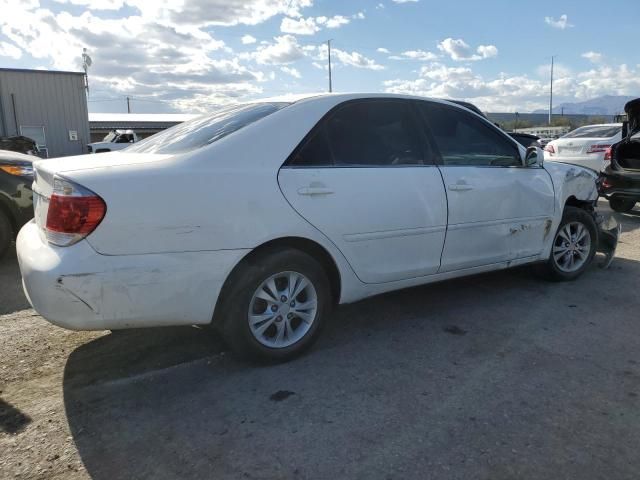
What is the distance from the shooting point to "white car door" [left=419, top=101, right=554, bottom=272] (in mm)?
3910

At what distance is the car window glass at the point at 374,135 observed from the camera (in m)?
3.42

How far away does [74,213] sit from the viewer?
8.66 feet

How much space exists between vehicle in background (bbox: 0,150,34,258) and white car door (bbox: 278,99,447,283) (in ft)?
12.8

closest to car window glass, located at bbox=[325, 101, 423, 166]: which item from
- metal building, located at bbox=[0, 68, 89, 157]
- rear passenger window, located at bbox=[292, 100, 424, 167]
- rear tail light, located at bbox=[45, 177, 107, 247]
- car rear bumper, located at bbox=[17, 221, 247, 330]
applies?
rear passenger window, located at bbox=[292, 100, 424, 167]

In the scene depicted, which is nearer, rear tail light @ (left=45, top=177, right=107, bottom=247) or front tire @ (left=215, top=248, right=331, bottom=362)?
rear tail light @ (left=45, top=177, right=107, bottom=247)

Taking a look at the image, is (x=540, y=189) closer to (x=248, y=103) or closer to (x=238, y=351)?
(x=248, y=103)

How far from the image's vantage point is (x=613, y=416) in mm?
2697

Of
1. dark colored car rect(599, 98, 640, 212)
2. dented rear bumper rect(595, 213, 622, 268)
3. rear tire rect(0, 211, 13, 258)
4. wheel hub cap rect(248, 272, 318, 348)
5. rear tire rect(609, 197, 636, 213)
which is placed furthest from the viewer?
rear tire rect(609, 197, 636, 213)

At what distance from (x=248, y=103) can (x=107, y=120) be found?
48.5 meters

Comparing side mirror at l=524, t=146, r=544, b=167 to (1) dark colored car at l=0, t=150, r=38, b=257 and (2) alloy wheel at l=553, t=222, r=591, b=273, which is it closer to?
(2) alloy wheel at l=553, t=222, r=591, b=273

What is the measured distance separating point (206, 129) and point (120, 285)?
120cm

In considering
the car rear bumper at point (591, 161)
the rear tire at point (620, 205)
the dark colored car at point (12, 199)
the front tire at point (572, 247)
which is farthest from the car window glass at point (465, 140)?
→ the car rear bumper at point (591, 161)

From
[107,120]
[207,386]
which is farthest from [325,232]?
[107,120]

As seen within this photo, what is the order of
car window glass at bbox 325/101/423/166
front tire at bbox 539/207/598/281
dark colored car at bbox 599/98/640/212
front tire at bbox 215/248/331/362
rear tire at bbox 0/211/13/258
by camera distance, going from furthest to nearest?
dark colored car at bbox 599/98/640/212 < rear tire at bbox 0/211/13/258 < front tire at bbox 539/207/598/281 < car window glass at bbox 325/101/423/166 < front tire at bbox 215/248/331/362
